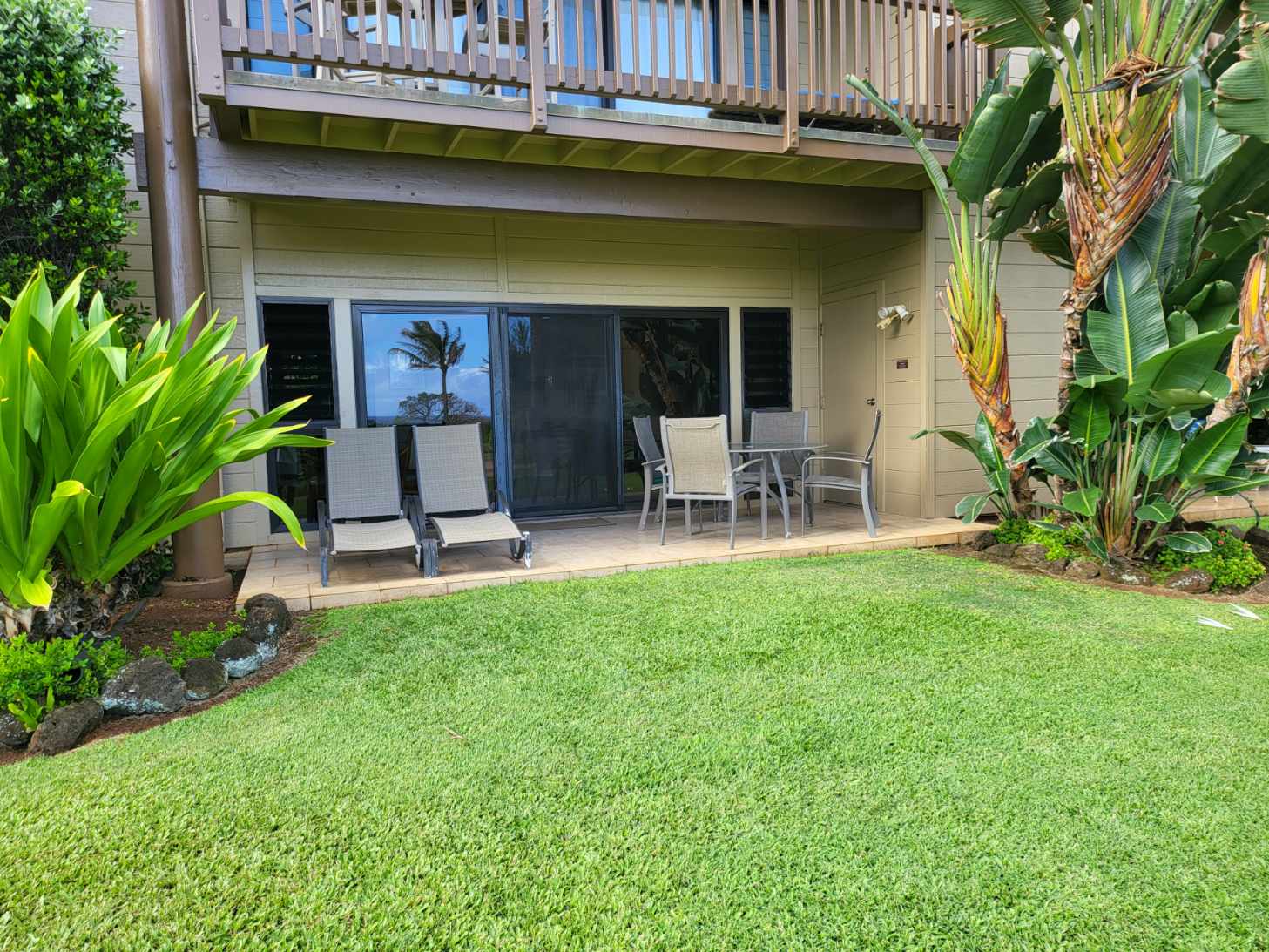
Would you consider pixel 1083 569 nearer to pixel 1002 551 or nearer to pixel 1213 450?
pixel 1002 551

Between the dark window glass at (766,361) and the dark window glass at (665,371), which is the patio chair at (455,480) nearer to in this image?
the dark window glass at (665,371)

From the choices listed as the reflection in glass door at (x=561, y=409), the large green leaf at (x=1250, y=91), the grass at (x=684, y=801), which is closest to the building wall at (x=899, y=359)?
the reflection in glass door at (x=561, y=409)

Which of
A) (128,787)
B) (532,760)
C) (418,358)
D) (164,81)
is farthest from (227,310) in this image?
(532,760)

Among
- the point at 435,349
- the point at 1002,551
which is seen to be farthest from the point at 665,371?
the point at 1002,551

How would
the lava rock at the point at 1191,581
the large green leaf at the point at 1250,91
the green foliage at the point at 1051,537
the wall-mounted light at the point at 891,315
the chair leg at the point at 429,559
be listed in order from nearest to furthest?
the large green leaf at the point at 1250,91 < the lava rock at the point at 1191,581 < the chair leg at the point at 429,559 < the green foliage at the point at 1051,537 < the wall-mounted light at the point at 891,315

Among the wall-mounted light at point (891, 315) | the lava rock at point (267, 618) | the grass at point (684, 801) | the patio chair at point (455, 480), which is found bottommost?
the grass at point (684, 801)

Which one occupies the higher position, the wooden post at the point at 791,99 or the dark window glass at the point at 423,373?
the wooden post at the point at 791,99

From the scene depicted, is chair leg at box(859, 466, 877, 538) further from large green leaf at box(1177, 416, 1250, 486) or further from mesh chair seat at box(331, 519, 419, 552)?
mesh chair seat at box(331, 519, 419, 552)

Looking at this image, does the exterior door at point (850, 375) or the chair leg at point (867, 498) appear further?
the exterior door at point (850, 375)

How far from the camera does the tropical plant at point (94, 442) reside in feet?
9.35

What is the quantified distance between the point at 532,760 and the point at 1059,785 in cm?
167

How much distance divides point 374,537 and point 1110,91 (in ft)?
16.9

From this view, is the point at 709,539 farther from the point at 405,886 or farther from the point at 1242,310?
the point at 405,886

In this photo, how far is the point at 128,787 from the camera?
2.46 meters
